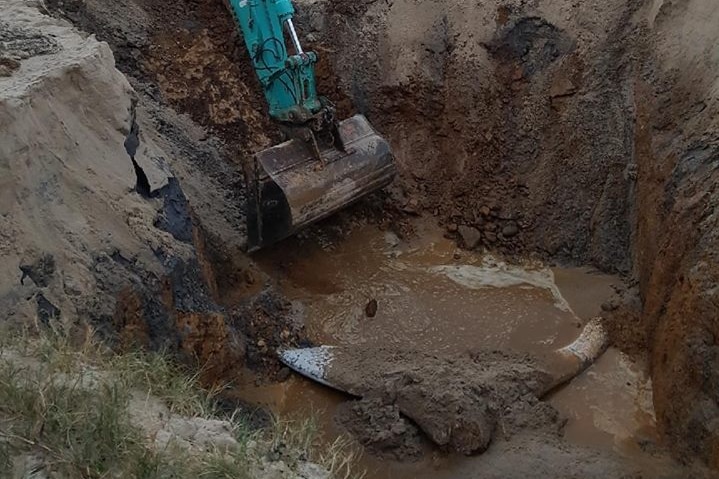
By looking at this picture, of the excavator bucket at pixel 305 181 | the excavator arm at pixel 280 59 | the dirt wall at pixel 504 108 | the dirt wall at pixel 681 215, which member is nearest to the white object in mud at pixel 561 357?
the dirt wall at pixel 681 215

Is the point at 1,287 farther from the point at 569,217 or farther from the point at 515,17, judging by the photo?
the point at 515,17

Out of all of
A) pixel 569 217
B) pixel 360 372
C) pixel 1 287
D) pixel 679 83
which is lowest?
pixel 360 372

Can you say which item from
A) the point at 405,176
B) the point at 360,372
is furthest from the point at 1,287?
the point at 405,176

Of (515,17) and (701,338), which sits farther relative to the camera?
(515,17)

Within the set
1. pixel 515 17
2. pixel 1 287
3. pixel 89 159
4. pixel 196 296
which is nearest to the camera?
pixel 1 287

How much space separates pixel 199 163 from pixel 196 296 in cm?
169

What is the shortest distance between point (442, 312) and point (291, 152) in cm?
164

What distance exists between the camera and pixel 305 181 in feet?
19.8

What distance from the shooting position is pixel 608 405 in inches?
212

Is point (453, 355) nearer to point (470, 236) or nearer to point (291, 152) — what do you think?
point (470, 236)

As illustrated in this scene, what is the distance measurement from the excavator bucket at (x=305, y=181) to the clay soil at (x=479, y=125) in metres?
0.46

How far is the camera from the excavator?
600 cm

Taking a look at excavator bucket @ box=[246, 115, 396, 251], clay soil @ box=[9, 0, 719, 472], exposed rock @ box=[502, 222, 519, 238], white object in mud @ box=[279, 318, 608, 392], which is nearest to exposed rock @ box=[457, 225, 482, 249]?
clay soil @ box=[9, 0, 719, 472]

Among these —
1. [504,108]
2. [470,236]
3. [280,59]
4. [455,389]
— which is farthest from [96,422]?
[504,108]
